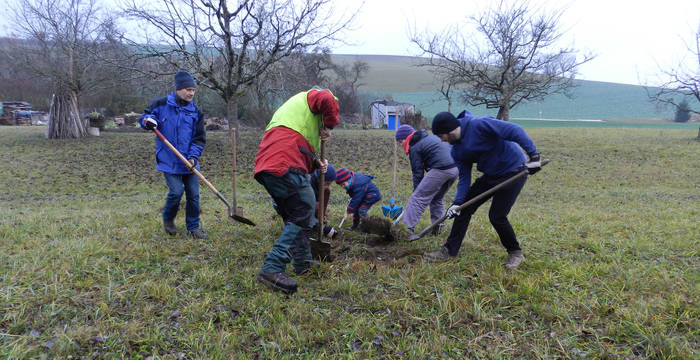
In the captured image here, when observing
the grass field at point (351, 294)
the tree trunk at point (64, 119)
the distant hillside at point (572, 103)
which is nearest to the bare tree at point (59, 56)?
the tree trunk at point (64, 119)

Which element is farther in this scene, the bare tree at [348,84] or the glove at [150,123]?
the bare tree at [348,84]

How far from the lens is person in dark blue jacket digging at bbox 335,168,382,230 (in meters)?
5.54

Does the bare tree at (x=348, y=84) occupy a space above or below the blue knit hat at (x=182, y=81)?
above

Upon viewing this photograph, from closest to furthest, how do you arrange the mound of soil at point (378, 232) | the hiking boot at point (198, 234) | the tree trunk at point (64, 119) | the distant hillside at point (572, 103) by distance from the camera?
the hiking boot at point (198, 234)
the mound of soil at point (378, 232)
the tree trunk at point (64, 119)
the distant hillside at point (572, 103)

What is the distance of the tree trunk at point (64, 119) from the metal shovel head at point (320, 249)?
17398 mm

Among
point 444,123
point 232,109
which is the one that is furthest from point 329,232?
point 232,109

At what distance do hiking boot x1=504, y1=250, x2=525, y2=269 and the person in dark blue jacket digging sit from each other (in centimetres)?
212

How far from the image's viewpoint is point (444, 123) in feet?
12.4

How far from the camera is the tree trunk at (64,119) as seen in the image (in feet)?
53.9

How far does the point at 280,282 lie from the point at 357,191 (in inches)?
96.2

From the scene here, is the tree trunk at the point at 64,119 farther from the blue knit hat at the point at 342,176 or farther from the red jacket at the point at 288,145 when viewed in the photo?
the red jacket at the point at 288,145

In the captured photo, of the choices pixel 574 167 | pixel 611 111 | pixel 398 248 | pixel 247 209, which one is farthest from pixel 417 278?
pixel 611 111

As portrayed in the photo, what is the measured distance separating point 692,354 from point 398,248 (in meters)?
2.78

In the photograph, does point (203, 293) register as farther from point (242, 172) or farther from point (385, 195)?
point (242, 172)
